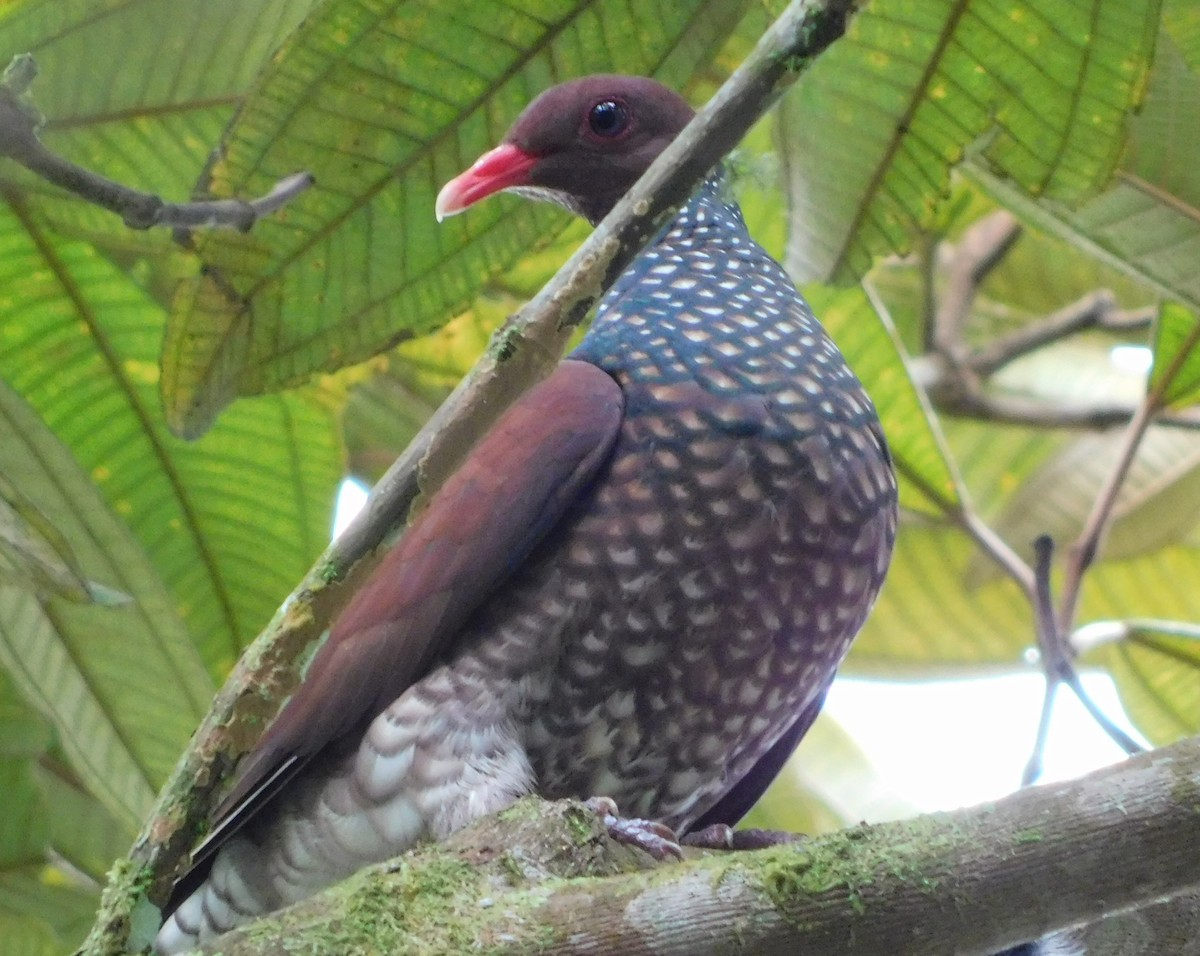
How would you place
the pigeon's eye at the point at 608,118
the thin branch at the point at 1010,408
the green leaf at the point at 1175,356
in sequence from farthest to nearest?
the thin branch at the point at 1010,408 → the green leaf at the point at 1175,356 → the pigeon's eye at the point at 608,118

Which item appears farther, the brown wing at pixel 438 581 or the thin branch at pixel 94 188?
the brown wing at pixel 438 581

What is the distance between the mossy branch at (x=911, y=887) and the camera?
2.97 feet

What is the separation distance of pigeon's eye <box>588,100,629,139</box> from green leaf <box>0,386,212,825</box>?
702 millimetres

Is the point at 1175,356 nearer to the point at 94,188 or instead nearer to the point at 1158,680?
the point at 1158,680

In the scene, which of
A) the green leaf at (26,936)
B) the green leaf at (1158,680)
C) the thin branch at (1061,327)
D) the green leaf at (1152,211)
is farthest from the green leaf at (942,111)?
the green leaf at (26,936)

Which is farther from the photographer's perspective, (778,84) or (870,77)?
(870,77)

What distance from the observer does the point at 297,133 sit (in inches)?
62.1

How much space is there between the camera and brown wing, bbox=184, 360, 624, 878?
1.45 metres

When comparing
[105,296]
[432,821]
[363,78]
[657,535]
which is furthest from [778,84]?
[105,296]

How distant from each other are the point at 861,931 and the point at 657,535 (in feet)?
1.92

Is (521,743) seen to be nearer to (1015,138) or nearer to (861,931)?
(861,931)

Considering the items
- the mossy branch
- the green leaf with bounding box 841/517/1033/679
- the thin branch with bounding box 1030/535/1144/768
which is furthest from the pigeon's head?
the green leaf with bounding box 841/517/1033/679

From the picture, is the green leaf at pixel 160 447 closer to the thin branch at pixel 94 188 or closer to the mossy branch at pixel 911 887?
the thin branch at pixel 94 188

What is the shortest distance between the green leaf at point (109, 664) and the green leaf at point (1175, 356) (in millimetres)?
1332
